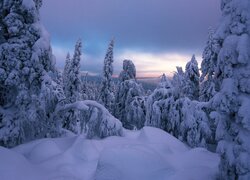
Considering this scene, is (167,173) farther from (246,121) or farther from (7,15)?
(7,15)

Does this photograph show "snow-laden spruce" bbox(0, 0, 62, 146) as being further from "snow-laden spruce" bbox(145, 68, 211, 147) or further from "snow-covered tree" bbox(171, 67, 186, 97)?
"snow-covered tree" bbox(171, 67, 186, 97)

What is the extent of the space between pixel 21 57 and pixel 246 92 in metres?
9.63

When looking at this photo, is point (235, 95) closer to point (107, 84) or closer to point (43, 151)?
point (43, 151)

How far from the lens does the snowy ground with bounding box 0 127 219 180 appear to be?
942 centimetres

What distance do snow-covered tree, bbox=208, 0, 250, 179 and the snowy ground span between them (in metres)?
1.47

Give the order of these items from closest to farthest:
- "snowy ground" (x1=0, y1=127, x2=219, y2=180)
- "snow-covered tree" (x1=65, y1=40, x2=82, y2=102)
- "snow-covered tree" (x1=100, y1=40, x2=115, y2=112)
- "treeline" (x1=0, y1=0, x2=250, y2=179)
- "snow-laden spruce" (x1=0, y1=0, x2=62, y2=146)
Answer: "treeline" (x1=0, y1=0, x2=250, y2=179)
"snowy ground" (x1=0, y1=127, x2=219, y2=180)
"snow-laden spruce" (x1=0, y1=0, x2=62, y2=146)
"snow-covered tree" (x1=65, y1=40, x2=82, y2=102)
"snow-covered tree" (x1=100, y1=40, x2=115, y2=112)

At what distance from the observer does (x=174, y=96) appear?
18078 mm

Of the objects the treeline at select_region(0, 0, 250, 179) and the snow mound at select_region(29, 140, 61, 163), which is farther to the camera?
the snow mound at select_region(29, 140, 61, 163)

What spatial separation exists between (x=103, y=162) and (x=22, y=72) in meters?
6.13

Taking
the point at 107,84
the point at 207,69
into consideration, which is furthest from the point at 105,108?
the point at 107,84

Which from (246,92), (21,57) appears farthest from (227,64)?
(21,57)

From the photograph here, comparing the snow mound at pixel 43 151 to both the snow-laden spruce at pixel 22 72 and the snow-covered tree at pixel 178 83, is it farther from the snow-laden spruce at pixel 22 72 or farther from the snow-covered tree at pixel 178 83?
the snow-covered tree at pixel 178 83

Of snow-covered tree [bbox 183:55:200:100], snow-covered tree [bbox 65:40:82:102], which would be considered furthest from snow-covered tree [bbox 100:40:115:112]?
snow-covered tree [bbox 183:55:200:100]

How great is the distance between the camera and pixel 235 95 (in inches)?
329
